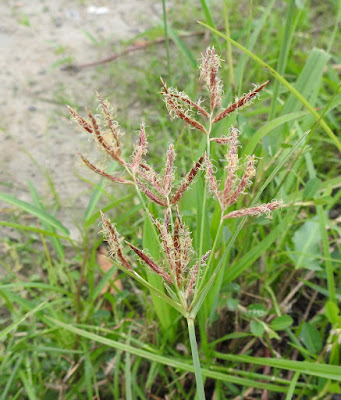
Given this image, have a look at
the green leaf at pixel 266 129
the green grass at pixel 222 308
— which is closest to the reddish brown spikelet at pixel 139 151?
the green grass at pixel 222 308

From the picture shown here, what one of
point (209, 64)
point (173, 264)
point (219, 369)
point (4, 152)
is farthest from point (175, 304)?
point (4, 152)

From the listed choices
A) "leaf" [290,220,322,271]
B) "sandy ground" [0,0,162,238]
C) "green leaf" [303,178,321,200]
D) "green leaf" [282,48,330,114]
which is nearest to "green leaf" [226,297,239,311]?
"leaf" [290,220,322,271]

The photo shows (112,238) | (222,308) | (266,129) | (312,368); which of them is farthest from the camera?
(222,308)

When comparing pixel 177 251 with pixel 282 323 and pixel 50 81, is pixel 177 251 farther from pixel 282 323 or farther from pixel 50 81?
pixel 50 81

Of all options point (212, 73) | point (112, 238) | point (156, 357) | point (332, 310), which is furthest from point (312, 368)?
point (212, 73)

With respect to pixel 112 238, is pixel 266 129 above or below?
above

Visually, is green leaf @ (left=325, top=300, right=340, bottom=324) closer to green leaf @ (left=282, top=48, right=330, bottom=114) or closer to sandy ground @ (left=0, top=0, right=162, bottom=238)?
green leaf @ (left=282, top=48, right=330, bottom=114)

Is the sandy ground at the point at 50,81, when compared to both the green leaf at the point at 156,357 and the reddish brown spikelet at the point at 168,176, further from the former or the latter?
the reddish brown spikelet at the point at 168,176

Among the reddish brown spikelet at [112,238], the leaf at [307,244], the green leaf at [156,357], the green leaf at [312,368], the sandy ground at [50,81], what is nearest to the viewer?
the reddish brown spikelet at [112,238]
